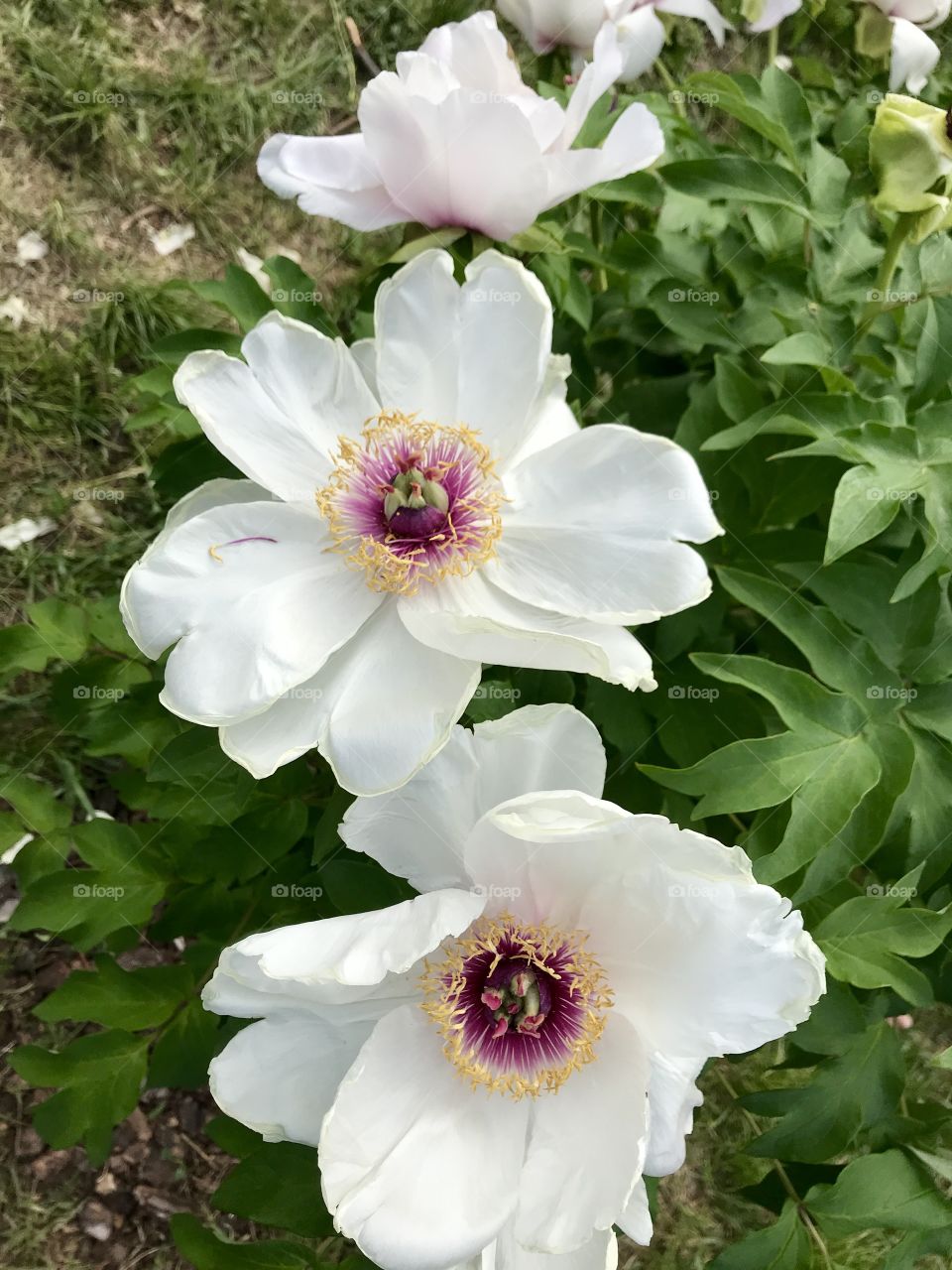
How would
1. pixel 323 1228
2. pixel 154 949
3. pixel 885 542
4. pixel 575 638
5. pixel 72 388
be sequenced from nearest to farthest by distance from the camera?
pixel 575 638 < pixel 323 1228 < pixel 885 542 < pixel 154 949 < pixel 72 388

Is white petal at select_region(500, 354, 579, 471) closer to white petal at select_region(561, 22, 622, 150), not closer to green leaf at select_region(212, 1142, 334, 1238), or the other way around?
white petal at select_region(561, 22, 622, 150)

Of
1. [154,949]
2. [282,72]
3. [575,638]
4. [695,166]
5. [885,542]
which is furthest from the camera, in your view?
[282,72]

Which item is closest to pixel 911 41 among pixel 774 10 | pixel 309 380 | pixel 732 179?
pixel 774 10

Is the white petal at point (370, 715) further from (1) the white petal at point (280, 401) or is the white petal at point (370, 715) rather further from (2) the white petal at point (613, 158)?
(2) the white petal at point (613, 158)

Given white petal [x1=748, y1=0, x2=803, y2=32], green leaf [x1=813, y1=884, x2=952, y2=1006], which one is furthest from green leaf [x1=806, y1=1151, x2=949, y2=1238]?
white petal [x1=748, y1=0, x2=803, y2=32]

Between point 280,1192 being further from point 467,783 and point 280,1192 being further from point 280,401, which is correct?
point 280,401

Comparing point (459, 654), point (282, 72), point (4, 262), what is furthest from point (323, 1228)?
point (282, 72)

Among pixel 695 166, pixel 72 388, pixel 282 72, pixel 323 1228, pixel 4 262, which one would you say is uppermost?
pixel 695 166

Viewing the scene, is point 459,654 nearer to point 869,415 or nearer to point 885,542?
point 869,415
